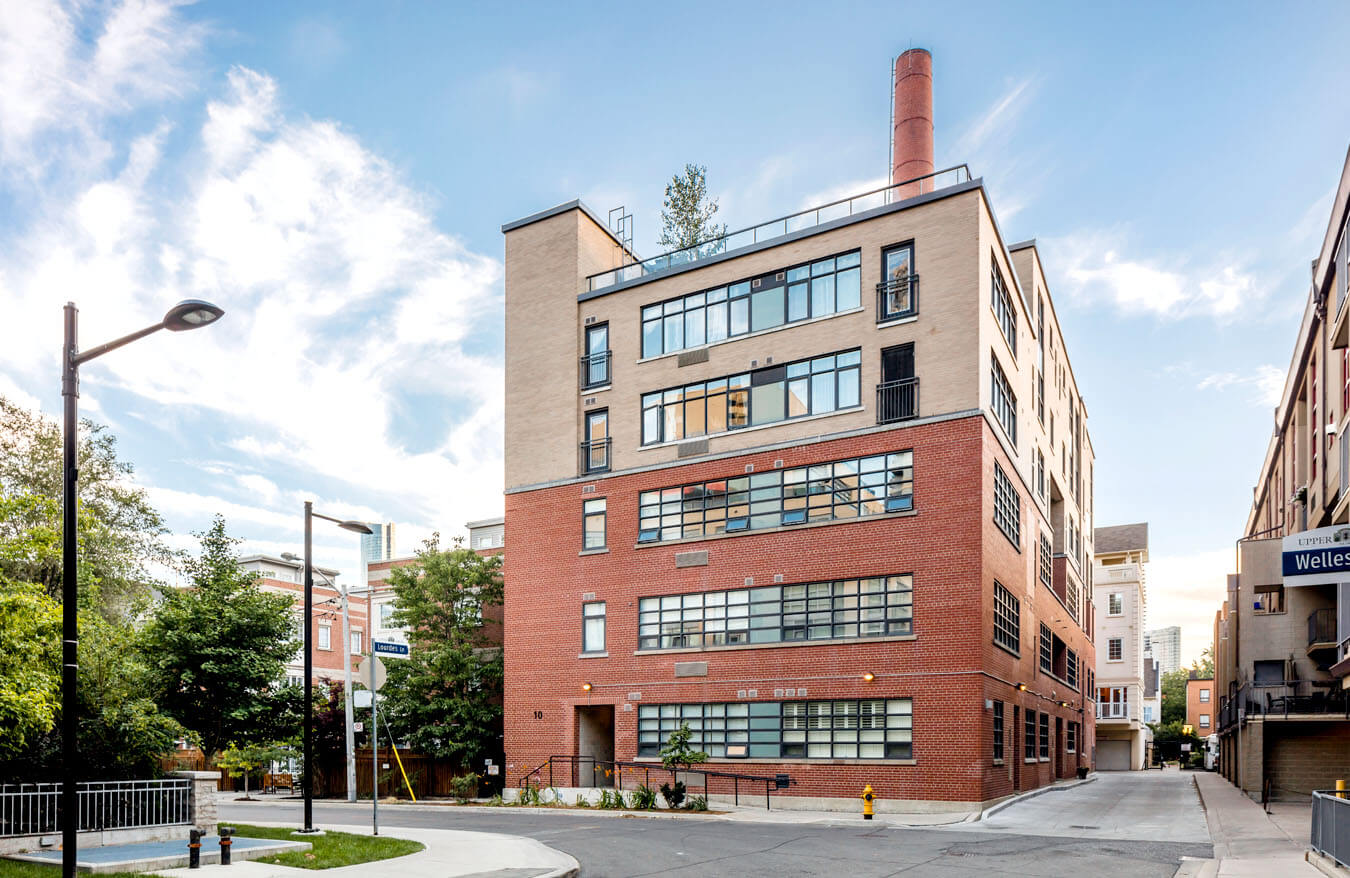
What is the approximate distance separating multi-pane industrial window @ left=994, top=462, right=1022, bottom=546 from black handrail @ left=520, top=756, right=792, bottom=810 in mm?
10215

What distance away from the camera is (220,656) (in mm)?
28828

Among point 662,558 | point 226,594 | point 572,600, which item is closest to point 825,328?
point 662,558

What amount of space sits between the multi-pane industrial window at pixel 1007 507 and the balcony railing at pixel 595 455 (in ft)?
41.5

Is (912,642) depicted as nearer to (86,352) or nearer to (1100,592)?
(86,352)

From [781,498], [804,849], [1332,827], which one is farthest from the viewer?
[781,498]

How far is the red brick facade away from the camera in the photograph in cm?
2895

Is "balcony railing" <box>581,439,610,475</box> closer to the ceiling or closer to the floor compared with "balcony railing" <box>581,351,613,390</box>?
closer to the floor

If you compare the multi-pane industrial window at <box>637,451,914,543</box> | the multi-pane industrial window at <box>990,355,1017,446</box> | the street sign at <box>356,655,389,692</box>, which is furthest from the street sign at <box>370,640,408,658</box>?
the multi-pane industrial window at <box>990,355,1017,446</box>

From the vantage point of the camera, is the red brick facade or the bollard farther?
the red brick facade

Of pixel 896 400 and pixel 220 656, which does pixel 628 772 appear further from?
pixel 896 400

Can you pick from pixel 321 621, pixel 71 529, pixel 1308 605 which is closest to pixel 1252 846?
pixel 71 529

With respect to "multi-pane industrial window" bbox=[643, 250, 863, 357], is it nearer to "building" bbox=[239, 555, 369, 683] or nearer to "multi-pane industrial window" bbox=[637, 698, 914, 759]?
"multi-pane industrial window" bbox=[637, 698, 914, 759]

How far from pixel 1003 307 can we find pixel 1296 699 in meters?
15.4

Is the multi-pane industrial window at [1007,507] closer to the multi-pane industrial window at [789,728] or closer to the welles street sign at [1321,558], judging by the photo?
the multi-pane industrial window at [789,728]
